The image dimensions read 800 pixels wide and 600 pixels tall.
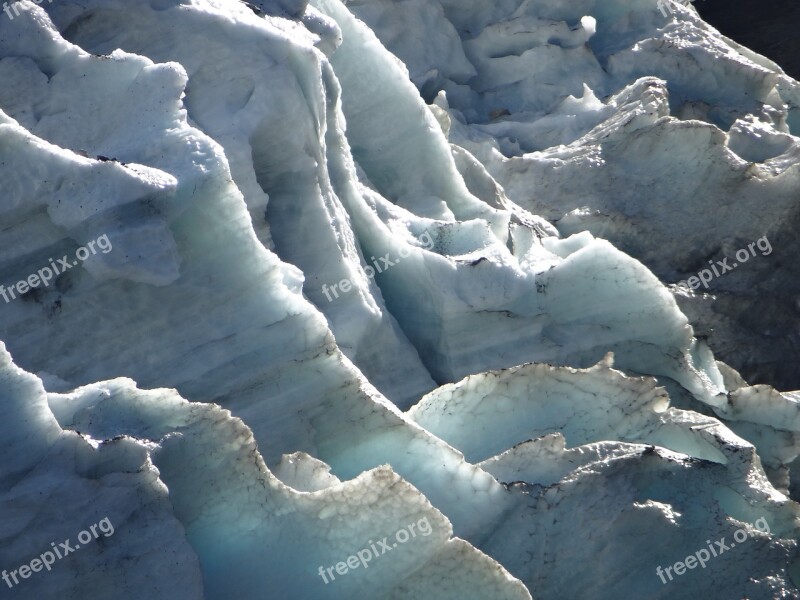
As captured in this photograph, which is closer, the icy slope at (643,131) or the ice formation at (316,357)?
the ice formation at (316,357)

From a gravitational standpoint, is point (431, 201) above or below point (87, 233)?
below

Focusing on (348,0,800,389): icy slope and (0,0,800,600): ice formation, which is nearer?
(0,0,800,600): ice formation

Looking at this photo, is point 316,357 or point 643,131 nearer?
point 316,357

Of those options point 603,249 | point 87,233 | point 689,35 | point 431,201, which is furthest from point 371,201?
point 689,35

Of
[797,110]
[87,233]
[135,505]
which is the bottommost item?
[797,110]

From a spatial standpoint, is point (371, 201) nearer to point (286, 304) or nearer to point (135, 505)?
point (286, 304)

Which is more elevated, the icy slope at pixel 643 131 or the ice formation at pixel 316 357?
the ice formation at pixel 316 357

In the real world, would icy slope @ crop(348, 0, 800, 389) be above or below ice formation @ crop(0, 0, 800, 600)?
below

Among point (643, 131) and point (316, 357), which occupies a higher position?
point (316, 357)
